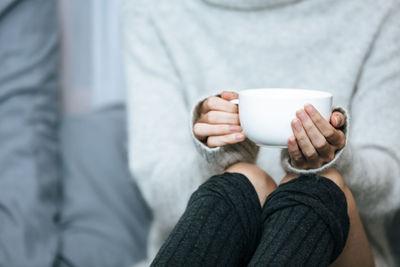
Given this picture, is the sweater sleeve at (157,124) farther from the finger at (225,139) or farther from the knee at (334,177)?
the knee at (334,177)

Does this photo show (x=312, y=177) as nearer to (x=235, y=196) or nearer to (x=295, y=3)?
(x=235, y=196)

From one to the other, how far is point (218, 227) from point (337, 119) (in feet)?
0.74

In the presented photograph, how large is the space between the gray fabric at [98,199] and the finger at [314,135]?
63 cm

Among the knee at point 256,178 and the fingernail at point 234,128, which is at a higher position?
the fingernail at point 234,128

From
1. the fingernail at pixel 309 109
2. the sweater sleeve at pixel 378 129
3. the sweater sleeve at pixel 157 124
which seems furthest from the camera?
the sweater sleeve at pixel 157 124

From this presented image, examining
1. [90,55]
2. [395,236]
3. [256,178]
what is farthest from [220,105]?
[90,55]

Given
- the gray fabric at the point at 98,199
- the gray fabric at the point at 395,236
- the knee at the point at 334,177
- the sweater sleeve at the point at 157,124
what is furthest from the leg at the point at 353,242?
the gray fabric at the point at 98,199

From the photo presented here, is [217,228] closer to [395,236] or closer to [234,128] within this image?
[234,128]

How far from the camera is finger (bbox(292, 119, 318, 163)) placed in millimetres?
592

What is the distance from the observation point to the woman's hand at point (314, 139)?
0.59 meters

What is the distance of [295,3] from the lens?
100 centimetres

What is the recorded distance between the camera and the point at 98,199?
1.17m

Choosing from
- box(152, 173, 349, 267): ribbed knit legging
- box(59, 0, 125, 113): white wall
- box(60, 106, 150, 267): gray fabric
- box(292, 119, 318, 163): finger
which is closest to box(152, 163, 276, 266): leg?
box(152, 173, 349, 267): ribbed knit legging

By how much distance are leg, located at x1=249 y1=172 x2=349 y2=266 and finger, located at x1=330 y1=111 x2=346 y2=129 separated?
84 mm
